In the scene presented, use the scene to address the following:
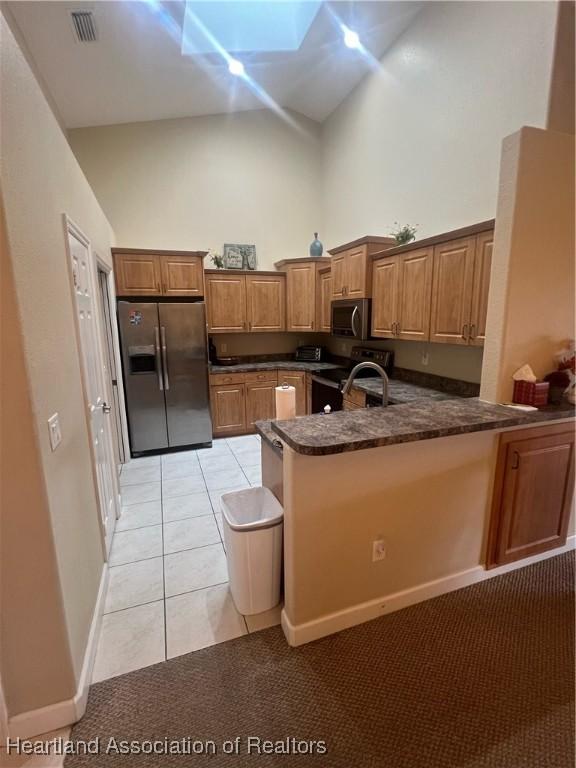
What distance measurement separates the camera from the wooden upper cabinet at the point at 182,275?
12.8 feet

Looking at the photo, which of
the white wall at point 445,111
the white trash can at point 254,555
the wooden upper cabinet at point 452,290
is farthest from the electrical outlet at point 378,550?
the white wall at point 445,111

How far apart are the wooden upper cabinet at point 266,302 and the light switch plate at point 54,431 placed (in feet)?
11.1

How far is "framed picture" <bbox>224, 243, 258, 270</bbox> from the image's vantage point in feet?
15.5

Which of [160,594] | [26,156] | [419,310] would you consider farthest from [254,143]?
[160,594]

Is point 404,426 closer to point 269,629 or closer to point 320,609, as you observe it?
point 320,609

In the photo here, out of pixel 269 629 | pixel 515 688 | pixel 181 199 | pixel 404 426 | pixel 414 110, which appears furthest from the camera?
pixel 181 199

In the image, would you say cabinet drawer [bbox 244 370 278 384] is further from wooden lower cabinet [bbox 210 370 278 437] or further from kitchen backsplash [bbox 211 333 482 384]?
kitchen backsplash [bbox 211 333 482 384]

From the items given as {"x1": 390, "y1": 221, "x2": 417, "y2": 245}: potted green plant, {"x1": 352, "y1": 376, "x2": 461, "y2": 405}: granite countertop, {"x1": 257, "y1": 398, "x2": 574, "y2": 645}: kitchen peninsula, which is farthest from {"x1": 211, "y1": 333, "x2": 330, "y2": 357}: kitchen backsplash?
{"x1": 257, "y1": 398, "x2": 574, "y2": 645}: kitchen peninsula

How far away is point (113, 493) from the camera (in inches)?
106

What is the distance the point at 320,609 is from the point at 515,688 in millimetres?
840

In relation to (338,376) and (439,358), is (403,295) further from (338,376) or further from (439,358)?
(338,376)

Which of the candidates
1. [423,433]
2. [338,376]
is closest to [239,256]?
[338,376]

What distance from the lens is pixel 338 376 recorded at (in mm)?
3994

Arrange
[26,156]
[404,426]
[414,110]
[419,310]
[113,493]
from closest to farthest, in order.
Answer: [26,156]
[404,426]
[113,493]
[419,310]
[414,110]
